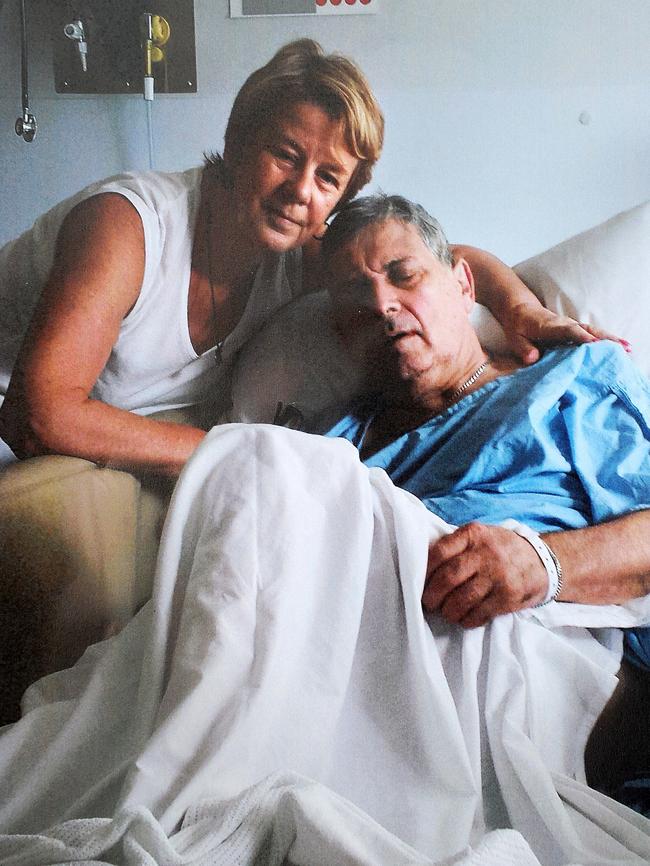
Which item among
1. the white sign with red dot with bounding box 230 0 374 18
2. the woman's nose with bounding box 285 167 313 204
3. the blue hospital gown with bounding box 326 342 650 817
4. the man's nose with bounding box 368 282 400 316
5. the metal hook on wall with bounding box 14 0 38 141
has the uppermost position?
the white sign with red dot with bounding box 230 0 374 18

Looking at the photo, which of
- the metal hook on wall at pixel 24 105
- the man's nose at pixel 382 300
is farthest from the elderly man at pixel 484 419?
the metal hook on wall at pixel 24 105

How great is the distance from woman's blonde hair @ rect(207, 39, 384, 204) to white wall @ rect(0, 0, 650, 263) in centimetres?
1

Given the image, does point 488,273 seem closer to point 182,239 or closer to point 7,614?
point 182,239

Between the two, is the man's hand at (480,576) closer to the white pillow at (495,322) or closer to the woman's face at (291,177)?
the white pillow at (495,322)

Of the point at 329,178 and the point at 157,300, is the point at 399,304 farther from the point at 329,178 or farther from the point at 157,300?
the point at 157,300

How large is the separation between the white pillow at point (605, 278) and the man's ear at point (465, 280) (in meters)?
0.05

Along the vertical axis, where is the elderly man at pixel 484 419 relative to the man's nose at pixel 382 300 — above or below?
below

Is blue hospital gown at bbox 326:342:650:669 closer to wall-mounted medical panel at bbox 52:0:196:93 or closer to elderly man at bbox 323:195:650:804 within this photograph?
elderly man at bbox 323:195:650:804

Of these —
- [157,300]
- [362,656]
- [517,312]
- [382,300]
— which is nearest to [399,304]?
[382,300]

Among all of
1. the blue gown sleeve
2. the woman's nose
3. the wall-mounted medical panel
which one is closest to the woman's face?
the woman's nose

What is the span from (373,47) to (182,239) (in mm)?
263

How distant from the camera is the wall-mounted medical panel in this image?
815mm

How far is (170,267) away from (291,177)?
148mm

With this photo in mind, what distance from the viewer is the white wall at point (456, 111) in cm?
79
